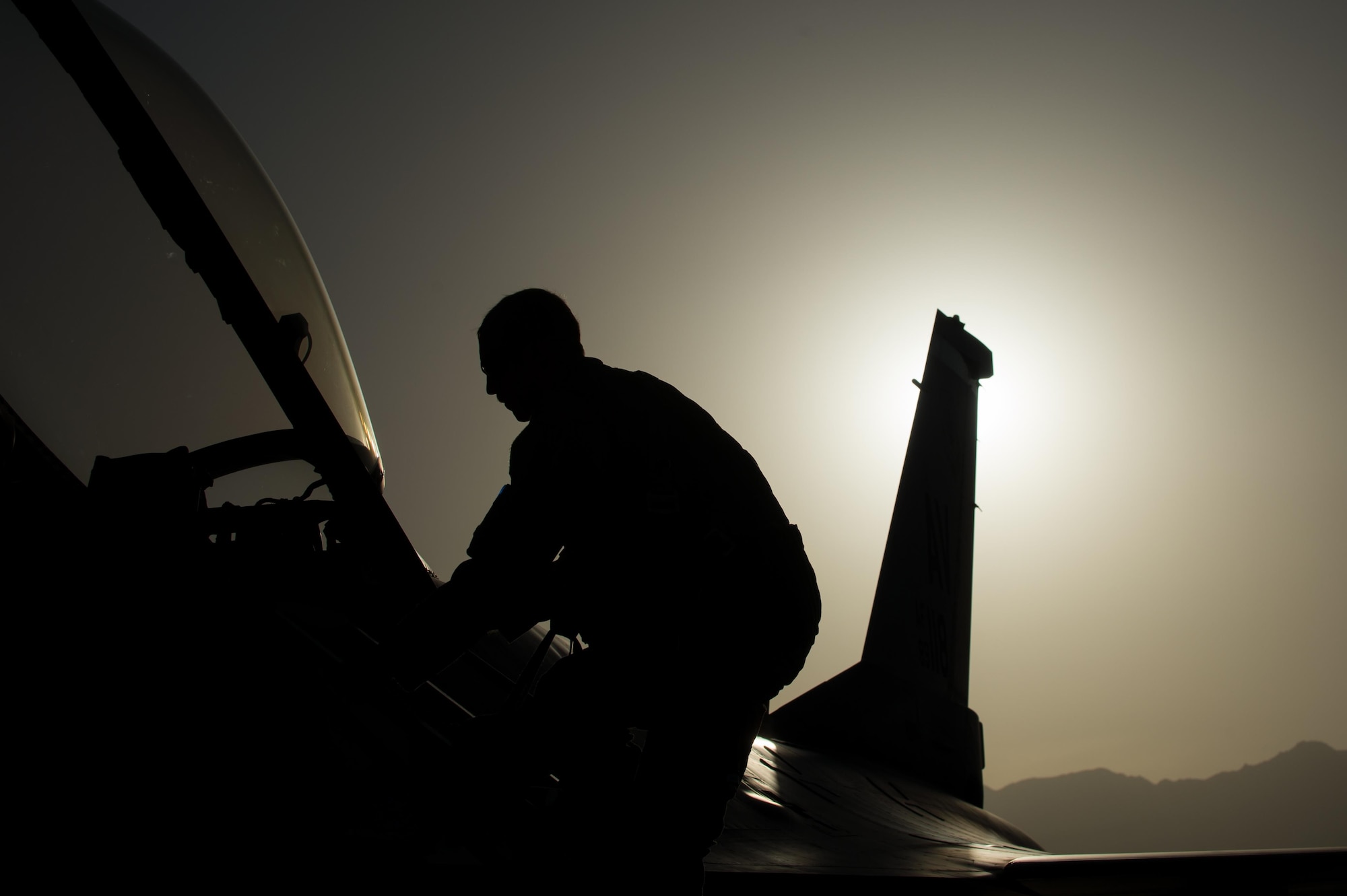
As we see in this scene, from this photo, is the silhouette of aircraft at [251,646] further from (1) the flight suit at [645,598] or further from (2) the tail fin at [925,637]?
(2) the tail fin at [925,637]

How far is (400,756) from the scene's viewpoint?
125 centimetres

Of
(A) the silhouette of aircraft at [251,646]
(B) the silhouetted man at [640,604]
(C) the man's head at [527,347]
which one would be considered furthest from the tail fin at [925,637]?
(C) the man's head at [527,347]

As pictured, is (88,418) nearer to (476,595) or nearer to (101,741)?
(101,741)

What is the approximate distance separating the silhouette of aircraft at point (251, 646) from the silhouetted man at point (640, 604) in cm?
9

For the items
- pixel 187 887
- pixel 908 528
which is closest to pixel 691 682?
pixel 187 887

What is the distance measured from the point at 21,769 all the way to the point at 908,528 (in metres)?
5.53

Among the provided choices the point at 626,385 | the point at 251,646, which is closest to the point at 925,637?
the point at 626,385

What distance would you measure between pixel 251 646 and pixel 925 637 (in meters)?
5.17

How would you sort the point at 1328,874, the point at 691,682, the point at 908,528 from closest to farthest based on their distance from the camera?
the point at 691,682
the point at 1328,874
the point at 908,528

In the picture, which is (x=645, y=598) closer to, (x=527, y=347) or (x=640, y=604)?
(x=640, y=604)

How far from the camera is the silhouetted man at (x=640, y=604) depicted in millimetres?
1306

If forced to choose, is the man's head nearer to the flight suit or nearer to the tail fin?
the flight suit

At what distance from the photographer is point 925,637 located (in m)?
5.64

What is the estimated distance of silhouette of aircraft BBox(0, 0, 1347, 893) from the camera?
47.3 inches
